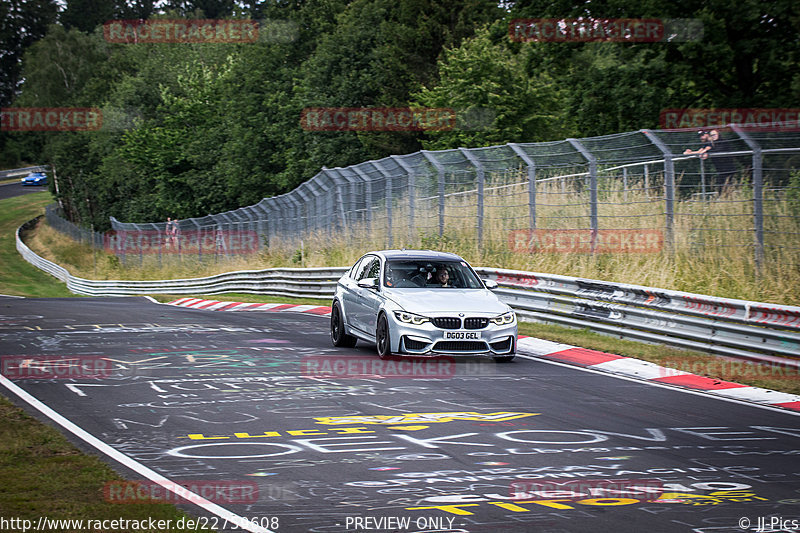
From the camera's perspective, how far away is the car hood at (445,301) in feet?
41.9

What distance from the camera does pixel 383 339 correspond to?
13.1 m

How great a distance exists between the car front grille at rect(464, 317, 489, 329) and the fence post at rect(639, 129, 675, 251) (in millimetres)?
5224

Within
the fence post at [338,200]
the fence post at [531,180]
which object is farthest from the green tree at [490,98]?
the fence post at [531,180]

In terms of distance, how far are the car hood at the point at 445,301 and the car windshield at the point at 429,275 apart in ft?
1.13

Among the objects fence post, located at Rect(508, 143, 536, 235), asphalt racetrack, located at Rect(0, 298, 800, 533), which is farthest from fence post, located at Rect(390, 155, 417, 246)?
asphalt racetrack, located at Rect(0, 298, 800, 533)

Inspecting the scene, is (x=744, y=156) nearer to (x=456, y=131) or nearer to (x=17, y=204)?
(x=456, y=131)

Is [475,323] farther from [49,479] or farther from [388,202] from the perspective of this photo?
[388,202]

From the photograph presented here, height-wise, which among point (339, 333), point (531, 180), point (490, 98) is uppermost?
point (490, 98)

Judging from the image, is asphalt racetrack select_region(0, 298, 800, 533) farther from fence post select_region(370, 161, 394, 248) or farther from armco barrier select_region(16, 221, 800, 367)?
fence post select_region(370, 161, 394, 248)

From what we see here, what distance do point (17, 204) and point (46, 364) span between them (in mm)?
97910

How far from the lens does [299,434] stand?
8.38 metres

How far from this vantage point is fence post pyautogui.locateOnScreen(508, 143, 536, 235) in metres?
19.2

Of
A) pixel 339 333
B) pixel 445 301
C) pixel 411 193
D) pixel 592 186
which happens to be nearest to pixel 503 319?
pixel 445 301

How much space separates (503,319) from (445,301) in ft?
2.68
